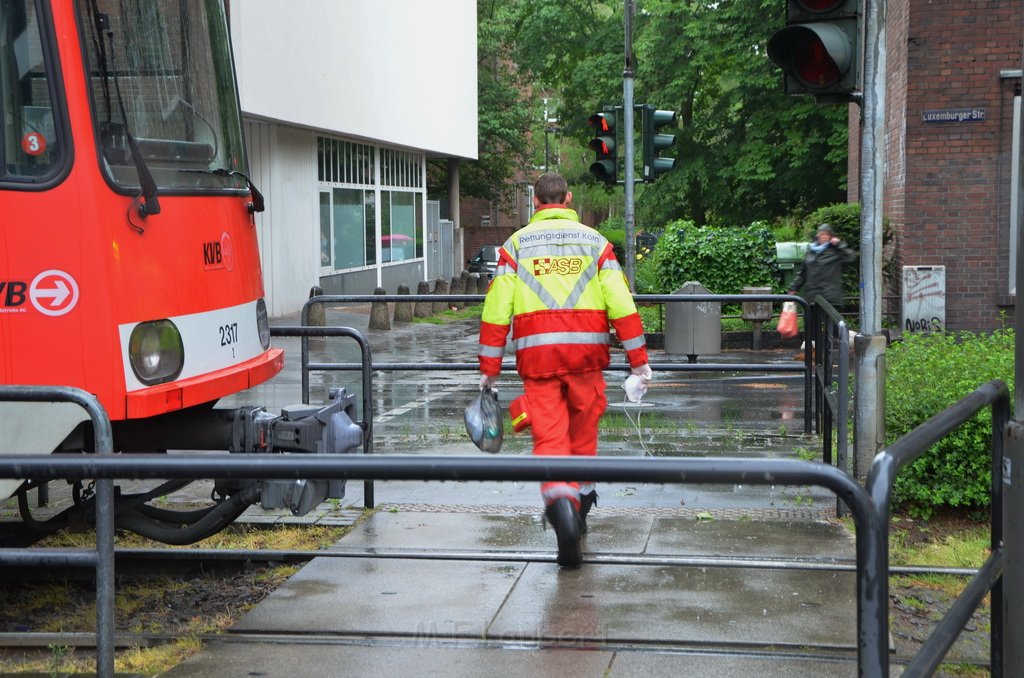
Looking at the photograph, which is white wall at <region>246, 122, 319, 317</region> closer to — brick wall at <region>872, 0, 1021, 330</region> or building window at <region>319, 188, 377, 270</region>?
building window at <region>319, 188, 377, 270</region>

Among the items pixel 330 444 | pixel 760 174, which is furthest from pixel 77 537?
pixel 760 174

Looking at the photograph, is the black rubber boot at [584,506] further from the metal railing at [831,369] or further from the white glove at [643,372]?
the metal railing at [831,369]

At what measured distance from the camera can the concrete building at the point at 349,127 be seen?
23141 mm

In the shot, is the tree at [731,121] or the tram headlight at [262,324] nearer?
the tram headlight at [262,324]

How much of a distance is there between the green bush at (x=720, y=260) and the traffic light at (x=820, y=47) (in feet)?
42.1

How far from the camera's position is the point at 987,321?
665 inches

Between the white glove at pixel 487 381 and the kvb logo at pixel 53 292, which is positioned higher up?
the kvb logo at pixel 53 292

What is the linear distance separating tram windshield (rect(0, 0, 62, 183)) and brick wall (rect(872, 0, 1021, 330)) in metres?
13.3

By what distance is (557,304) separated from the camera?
251 inches

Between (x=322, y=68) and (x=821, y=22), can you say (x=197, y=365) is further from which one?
(x=322, y=68)

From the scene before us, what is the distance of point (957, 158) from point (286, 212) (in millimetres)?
14047

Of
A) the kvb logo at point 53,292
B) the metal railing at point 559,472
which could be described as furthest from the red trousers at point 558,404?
the metal railing at point 559,472

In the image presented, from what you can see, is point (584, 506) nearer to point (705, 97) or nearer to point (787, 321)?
point (787, 321)

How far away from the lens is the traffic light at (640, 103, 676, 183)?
15.2 m
